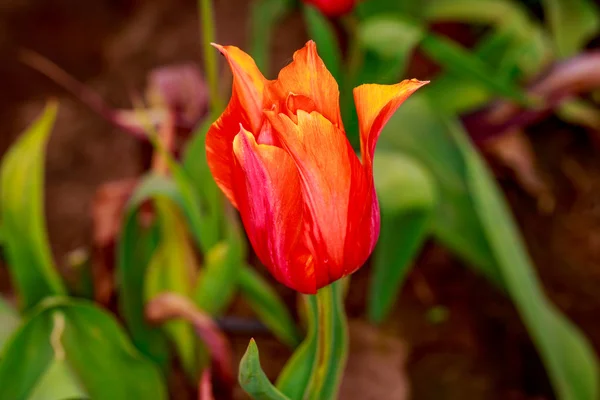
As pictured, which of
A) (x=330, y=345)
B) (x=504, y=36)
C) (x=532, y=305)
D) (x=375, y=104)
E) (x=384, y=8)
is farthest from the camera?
(x=384, y=8)

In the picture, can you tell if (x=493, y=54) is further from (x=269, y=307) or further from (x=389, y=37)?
(x=269, y=307)

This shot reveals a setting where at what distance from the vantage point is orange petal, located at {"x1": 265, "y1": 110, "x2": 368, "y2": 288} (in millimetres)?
331

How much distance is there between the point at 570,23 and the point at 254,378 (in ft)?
3.14

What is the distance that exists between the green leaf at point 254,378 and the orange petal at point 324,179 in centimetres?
6

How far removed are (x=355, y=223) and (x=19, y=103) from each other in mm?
1191

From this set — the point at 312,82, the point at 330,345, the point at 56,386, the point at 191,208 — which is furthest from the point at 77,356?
the point at 312,82

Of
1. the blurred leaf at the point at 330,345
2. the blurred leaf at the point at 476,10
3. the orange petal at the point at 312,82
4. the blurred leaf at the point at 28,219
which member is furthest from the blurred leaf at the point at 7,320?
the blurred leaf at the point at 476,10

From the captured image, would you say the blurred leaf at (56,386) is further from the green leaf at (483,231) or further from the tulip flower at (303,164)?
the green leaf at (483,231)

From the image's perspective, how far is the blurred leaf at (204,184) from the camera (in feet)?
2.48

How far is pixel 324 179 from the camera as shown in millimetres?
345

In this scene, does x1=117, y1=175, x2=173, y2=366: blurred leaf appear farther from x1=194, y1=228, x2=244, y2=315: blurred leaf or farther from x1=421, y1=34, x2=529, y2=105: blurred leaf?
x1=421, y1=34, x2=529, y2=105: blurred leaf

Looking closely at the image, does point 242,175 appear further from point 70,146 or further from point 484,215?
point 70,146

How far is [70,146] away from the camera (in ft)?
4.25

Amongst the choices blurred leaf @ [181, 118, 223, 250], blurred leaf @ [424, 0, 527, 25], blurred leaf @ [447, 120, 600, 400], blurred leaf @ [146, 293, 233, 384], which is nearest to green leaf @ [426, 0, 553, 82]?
blurred leaf @ [424, 0, 527, 25]
